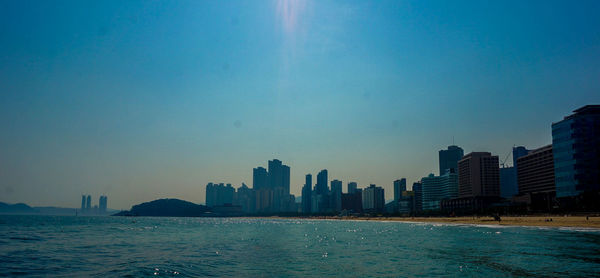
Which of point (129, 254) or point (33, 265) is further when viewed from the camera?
point (129, 254)

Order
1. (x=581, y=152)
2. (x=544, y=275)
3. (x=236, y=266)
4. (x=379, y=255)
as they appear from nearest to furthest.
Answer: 1. (x=544, y=275)
2. (x=236, y=266)
3. (x=379, y=255)
4. (x=581, y=152)

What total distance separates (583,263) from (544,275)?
8.08m

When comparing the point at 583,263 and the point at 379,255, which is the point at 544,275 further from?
the point at 379,255

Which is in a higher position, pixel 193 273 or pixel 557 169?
pixel 557 169

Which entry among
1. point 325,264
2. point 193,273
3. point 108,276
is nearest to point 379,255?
point 325,264

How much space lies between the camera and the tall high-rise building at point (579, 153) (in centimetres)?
16388

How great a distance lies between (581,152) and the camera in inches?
6511

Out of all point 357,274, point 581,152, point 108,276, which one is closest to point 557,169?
point 581,152

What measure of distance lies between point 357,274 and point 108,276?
17416 mm

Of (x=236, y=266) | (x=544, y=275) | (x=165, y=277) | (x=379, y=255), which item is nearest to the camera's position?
(x=544, y=275)

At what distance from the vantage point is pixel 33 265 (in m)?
34.0

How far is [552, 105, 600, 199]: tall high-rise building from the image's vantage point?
16388 centimetres

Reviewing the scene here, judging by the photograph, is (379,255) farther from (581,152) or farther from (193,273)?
(581,152)

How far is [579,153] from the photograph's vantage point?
165500 mm
